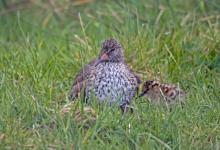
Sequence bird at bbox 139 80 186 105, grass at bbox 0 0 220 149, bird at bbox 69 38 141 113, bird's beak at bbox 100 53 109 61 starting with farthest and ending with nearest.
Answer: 1. bird's beak at bbox 100 53 109 61
2. bird at bbox 139 80 186 105
3. bird at bbox 69 38 141 113
4. grass at bbox 0 0 220 149

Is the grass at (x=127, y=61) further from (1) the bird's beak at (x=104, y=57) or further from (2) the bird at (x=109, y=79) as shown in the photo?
(1) the bird's beak at (x=104, y=57)

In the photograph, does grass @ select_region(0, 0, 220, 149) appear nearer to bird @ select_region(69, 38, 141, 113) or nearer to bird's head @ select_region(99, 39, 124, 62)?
bird @ select_region(69, 38, 141, 113)

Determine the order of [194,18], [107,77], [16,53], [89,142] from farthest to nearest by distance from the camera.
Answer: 1. [194,18]
2. [16,53]
3. [107,77]
4. [89,142]

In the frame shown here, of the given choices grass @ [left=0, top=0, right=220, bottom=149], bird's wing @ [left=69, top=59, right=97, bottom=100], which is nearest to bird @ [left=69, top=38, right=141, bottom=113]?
bird's wing @ [left=69, top=59, right=97, bottom=100]

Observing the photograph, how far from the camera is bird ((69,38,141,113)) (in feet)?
22.2

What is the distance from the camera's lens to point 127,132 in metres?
6.04

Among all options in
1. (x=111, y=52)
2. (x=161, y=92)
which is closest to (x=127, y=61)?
(x=111, y=52)

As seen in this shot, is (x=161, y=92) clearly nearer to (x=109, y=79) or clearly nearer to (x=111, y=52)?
(x=109, y=79)

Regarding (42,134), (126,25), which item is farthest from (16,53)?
(42,134)

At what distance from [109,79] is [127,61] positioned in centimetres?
90

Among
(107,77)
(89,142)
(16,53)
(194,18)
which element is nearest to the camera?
(89,142)

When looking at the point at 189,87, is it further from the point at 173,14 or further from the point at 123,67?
the point at 173,14

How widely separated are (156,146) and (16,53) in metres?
2.40

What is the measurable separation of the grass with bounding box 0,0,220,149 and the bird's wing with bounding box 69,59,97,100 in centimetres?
7
